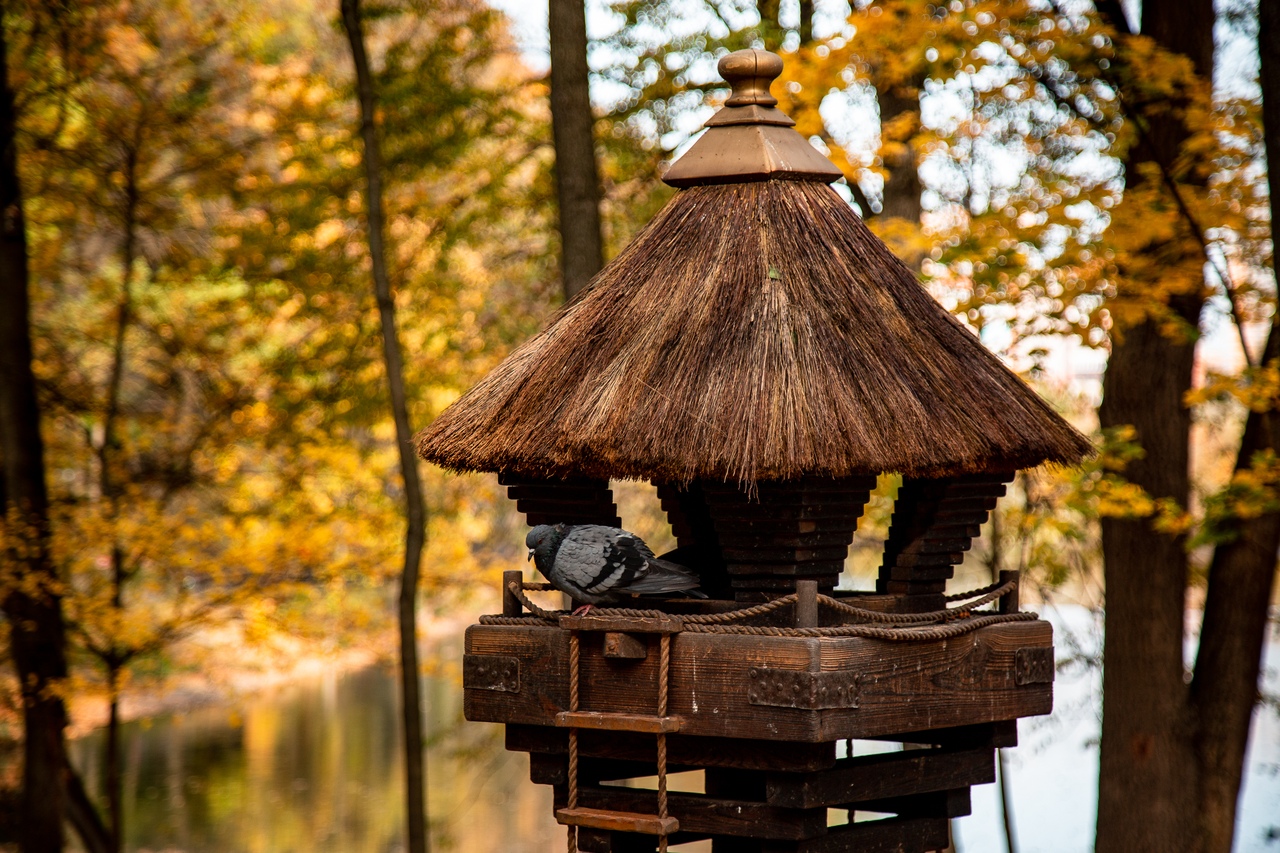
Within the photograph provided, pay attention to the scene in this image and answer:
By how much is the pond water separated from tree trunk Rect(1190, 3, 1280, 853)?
118 inches

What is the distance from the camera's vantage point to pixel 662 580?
355cm

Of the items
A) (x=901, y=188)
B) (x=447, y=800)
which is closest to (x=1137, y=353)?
(x=901, y=188)

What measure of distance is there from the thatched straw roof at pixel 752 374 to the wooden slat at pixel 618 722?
65 centimetres

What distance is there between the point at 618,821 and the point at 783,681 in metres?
0.71

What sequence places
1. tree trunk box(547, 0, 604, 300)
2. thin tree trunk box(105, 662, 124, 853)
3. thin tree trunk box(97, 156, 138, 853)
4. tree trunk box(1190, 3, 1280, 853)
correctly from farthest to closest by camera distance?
thin tree trunk box(97, 156, 138, 853) < thin tree trunk box(105, 662, 124, 853) < tree trunk box(1190, 3, 1280, 853) < tree trunk box(547, 0, 604, 300)

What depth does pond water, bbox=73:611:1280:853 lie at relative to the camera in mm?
12609

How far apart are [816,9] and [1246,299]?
13.0ft

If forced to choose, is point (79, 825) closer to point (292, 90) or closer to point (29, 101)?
point (29, 101)

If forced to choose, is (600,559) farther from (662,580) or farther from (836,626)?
(836,626)

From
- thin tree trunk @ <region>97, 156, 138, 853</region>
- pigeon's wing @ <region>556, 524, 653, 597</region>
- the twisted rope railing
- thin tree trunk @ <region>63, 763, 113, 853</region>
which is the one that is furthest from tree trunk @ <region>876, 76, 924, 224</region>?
thin tree trunk @ <region>63, 763, 113, 853</region>

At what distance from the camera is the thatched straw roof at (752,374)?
10.5 feet

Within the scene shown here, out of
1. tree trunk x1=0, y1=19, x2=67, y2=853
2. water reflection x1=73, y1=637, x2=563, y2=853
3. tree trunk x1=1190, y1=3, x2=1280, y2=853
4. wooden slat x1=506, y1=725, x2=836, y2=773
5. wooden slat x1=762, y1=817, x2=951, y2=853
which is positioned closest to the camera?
wooden slat x1=506, y1=725, x2=836, y2=773

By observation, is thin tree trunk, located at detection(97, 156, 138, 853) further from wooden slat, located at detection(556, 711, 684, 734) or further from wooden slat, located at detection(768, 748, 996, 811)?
wooden slat, located at detection(768, 748, 996, 811)

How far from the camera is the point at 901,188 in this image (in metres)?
9.11
